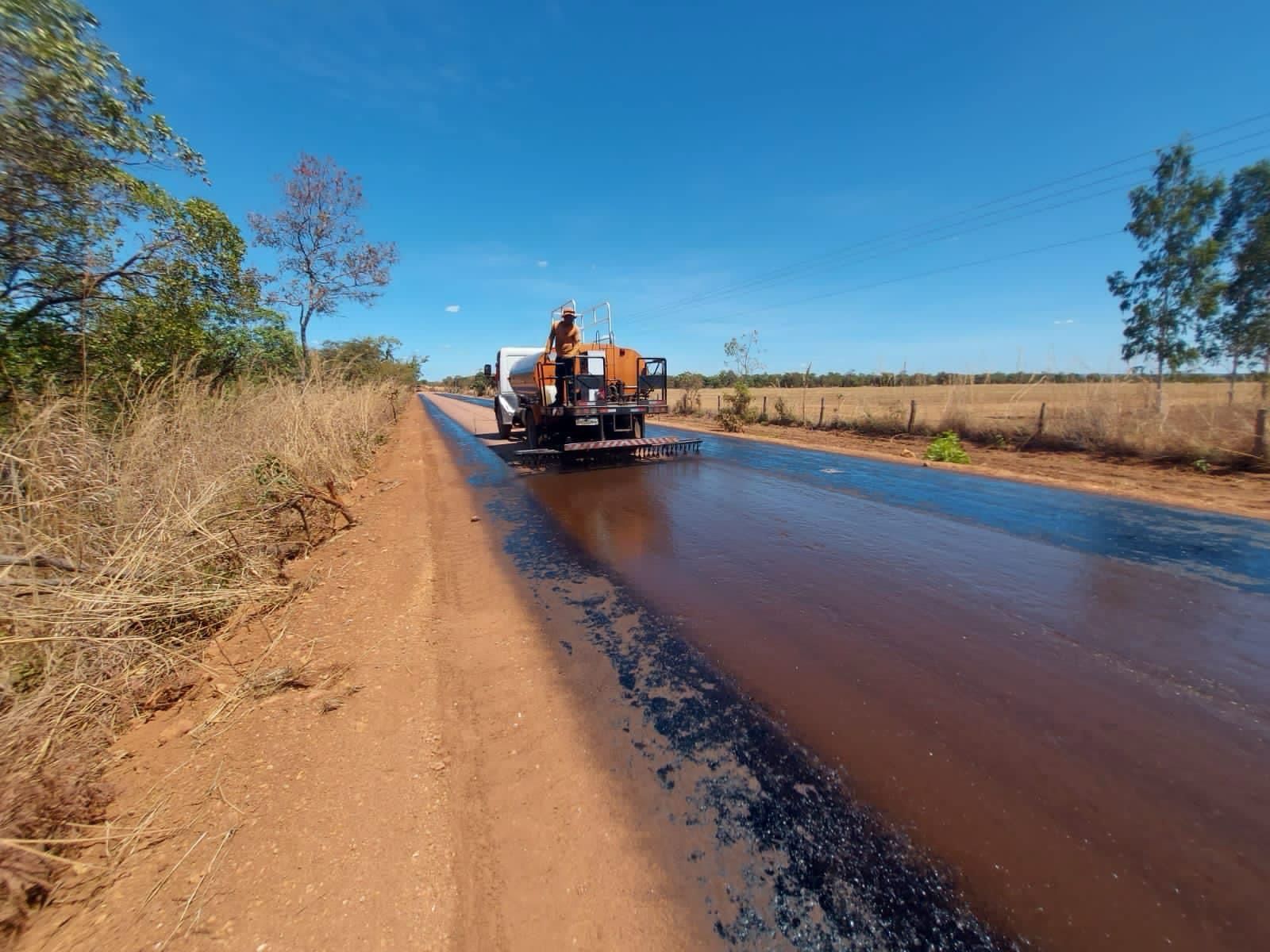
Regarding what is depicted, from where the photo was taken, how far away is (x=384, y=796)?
85.7 inches

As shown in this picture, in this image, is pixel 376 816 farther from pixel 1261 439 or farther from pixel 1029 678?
pixel 1261 439

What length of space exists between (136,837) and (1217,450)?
15506 millimetres

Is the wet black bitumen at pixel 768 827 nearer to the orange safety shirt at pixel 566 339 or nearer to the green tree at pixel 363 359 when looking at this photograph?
the orange safety shirt at pixel 566 339

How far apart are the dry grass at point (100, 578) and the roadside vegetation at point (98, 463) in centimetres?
1

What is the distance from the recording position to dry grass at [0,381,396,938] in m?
1.98

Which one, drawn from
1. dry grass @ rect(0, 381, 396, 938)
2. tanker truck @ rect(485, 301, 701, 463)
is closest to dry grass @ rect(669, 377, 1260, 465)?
tanker truck @ rect(485, 301, 701, 463)

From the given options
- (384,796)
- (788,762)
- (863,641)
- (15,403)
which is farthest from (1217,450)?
(15,403)

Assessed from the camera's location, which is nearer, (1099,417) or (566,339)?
(566,339)

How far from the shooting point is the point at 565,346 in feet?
33.2

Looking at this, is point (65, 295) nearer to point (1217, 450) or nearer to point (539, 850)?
point (539, 850)

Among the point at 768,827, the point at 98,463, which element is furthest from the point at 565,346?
the point at 768,827

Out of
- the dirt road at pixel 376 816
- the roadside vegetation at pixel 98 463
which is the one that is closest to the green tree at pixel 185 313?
the roadside vegetation at pixel 98 463

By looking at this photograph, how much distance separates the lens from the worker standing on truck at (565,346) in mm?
9930

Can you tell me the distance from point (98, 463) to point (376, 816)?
12.6 ft
